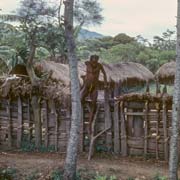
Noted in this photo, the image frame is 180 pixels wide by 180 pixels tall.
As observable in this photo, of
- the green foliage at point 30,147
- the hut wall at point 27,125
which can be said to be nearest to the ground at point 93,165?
the green foliage at point 30,147

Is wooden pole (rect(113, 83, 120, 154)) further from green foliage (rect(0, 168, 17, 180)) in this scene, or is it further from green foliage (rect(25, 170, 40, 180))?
green foliage (rect(0, 168, 17, 180))

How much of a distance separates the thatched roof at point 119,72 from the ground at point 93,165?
462 centimetres

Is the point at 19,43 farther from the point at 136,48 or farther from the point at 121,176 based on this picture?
the point at 136,48

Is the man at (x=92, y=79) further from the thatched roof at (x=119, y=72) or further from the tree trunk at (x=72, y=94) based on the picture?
the thatched roof at (x=119, y=72)

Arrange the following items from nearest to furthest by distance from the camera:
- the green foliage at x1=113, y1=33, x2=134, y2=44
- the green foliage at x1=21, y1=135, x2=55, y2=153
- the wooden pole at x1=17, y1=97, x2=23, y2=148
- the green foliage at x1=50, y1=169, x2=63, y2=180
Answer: the green foliage at x1=50, y1=169, x2=63, y2=180 < the green foliage at x1=21, y1=135, x2=55, y2=153 < the wooden pole at x1=17, y1=97, x2=23, y2=148 < the green foliage at x1=113, y1=33, x2=134, y2=44

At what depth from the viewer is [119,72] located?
57.5 ft

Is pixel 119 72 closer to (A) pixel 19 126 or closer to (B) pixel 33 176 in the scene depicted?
(A) pixel 19 126

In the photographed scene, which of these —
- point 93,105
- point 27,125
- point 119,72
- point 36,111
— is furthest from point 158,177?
point 119,72

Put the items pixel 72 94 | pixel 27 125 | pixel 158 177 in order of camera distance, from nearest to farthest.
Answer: pixel 72 94
pixel 158 177
pixel 27 125

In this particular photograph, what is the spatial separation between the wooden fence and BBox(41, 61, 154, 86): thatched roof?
10.3 feet

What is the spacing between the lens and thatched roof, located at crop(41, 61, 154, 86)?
1423cm

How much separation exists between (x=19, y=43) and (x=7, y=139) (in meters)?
3.89

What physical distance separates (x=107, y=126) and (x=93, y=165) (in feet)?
4.46

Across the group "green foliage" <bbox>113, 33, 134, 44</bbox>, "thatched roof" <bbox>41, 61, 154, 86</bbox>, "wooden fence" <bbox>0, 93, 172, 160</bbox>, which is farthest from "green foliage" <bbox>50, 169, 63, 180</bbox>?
"green foliage" <bbox>113, 33, 134, 44</bbox>
